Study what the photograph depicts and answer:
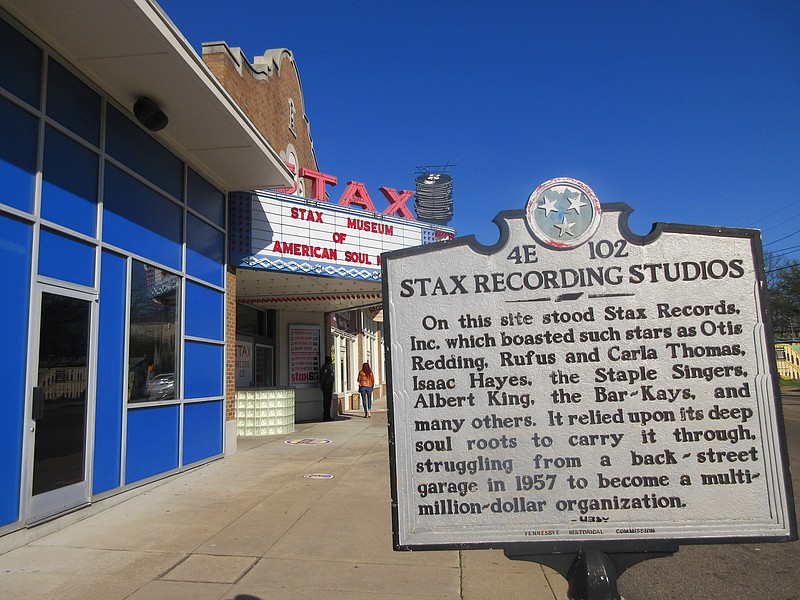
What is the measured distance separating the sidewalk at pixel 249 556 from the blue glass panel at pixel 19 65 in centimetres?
385

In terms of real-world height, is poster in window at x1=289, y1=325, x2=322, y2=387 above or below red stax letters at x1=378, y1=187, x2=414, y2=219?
below

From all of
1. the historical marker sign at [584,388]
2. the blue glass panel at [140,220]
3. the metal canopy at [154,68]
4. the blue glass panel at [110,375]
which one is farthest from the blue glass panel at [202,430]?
the historical marker sign at [584,388]

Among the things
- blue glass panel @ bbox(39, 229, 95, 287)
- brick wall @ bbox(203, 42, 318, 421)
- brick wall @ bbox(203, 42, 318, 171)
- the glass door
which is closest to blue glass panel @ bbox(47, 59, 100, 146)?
blue glass panel @ bbox(39, 229, 95, 287)

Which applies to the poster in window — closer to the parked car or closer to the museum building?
the museum building

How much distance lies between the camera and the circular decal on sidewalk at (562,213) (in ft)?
8.31

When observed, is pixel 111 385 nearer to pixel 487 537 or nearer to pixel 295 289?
pixel 487 537

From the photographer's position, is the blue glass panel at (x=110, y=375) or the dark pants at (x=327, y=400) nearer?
the blue glass panel at (x=110, y=375)

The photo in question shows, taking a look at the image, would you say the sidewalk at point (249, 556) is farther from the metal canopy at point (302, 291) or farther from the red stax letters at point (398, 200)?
the red stax letters at point (398, 200)

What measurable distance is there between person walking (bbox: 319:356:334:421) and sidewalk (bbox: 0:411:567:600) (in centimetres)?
844

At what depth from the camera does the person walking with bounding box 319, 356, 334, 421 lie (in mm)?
16031

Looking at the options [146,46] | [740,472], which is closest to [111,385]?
[146,46]

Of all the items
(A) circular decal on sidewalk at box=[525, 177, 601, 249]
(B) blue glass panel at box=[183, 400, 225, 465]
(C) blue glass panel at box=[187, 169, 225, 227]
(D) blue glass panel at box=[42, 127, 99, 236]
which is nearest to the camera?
(A) circular decal on sidewalk at box=[525, 177, 601, 249]

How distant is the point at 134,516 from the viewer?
6.06 meters

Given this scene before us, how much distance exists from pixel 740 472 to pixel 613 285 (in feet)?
2.87
